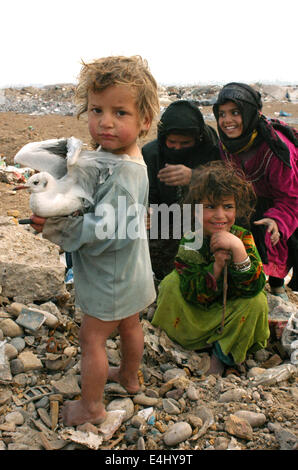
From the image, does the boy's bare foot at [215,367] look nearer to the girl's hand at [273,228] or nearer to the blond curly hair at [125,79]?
the girl's hand at [273,228]

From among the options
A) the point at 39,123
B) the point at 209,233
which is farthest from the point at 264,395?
the point at 39,123

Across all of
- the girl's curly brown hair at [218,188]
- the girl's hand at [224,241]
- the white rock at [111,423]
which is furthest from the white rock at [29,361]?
the girl's curly brown hair at [218,188]

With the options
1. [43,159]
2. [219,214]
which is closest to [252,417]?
[219,214]

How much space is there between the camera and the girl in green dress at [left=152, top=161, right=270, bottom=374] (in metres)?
2.41

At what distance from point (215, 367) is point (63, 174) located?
1497mm

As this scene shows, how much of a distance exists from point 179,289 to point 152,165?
1136 mm

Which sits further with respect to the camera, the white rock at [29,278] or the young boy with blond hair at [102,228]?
the white rock at [29,278]

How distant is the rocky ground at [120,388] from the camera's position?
1.89m

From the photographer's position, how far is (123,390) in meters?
2.17

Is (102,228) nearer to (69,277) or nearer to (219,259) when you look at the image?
(219,259)

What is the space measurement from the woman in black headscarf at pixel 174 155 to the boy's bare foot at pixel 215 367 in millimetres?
1049

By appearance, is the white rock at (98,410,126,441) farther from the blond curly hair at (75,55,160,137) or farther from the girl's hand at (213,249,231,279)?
the blond curly hair at (75,55,160,137)

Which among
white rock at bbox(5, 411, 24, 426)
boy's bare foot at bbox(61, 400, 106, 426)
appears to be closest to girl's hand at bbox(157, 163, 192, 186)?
boy's bare foot at bbox(61, 400, 106, 426)

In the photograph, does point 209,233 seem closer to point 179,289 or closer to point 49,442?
point 179,289
